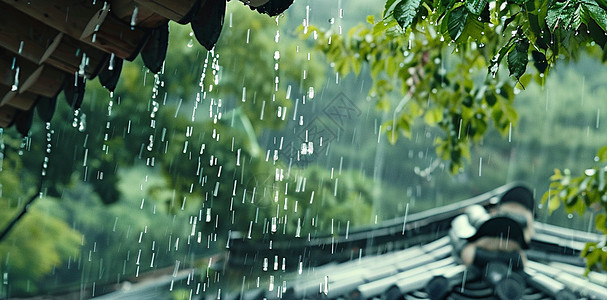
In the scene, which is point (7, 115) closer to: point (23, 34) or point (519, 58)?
point (23, 34)

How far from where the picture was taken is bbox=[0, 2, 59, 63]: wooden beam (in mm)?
1440

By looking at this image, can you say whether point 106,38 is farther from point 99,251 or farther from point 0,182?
point 99,251

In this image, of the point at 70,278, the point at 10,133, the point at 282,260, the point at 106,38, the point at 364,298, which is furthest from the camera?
the point at 70,278

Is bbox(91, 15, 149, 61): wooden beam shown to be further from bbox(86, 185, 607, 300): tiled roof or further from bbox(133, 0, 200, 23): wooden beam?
bbox(86, 185, 607, 300): tiled roof

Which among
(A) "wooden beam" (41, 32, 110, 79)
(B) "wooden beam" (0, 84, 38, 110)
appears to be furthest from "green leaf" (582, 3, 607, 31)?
(B) "wooden beam" (0, 84, 38, 110)

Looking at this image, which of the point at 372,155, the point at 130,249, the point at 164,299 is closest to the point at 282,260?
the point at 164,299

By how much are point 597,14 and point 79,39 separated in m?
1.04

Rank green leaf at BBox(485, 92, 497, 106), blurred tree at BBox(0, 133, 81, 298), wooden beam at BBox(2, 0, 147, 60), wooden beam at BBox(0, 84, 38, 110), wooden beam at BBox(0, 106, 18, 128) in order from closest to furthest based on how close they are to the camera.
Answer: wooden beam at BBox(2, 0, 147, 60) < wooden beam at BBox(0, 84, 38, 110) < wooden beam at BBox(0, 106, 18, 128) < green leaf at BBox(485, 92, 497, 106) < blurred tree at BBox(0, 133, 81, 298)

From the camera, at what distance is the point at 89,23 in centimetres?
132

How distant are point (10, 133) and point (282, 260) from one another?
11.6 ft

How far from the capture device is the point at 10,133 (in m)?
6.98

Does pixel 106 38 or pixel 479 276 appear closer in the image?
pixel 106 38

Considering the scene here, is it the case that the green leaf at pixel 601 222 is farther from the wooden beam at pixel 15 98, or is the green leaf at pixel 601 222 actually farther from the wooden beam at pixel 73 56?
the wooden beam at pixel 15 98

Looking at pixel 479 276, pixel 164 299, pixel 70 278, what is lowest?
pixel 70 278
